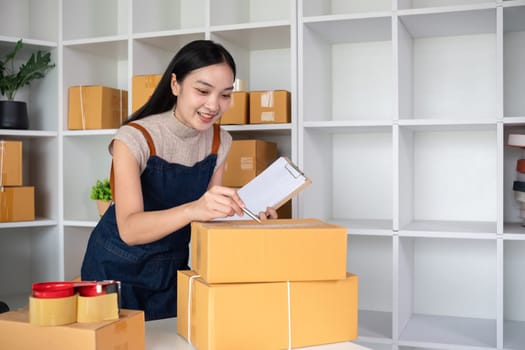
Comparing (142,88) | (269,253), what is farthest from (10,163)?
(269,253)

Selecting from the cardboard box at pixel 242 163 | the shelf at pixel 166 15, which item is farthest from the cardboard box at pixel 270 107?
the shelf at pixel 166 15

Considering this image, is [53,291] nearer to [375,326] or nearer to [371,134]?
[375,326]

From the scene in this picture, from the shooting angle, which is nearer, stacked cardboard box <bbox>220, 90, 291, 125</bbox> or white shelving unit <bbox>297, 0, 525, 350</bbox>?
white shelving unit <bbox>297, 0, 525, 350</bbox>

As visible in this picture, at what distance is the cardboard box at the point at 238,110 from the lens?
260cm

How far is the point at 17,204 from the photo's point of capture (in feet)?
9.24

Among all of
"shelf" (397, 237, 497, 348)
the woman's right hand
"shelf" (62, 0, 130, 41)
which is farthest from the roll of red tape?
"shelf" (62, 0, 130, 41)

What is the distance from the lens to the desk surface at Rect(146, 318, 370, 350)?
130cm

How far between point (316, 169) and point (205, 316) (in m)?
1.52

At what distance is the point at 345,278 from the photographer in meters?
1.32

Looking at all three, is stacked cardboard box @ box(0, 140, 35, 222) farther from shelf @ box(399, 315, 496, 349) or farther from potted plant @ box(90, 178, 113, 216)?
shelf @ box(399, 315, 496, 349)

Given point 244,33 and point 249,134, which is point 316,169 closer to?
point 249,134

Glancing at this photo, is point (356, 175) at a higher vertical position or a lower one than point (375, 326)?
higher

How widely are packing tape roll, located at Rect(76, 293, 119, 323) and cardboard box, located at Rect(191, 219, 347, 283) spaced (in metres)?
0.20

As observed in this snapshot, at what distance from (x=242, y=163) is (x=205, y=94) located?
2.79ft
